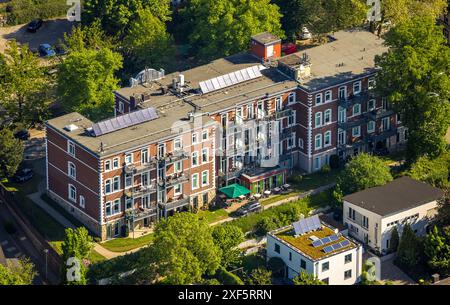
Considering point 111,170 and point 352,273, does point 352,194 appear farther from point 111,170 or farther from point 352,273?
point 111,170

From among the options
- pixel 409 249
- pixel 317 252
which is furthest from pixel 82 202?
pixel 409 249

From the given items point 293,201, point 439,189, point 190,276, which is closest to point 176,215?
point 190,276

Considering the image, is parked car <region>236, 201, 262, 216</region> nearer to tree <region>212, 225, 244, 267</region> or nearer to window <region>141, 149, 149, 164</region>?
tree <region>212, 225, 244, 267</region>

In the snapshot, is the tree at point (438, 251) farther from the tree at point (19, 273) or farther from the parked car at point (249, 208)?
the tree at point (19, 273)

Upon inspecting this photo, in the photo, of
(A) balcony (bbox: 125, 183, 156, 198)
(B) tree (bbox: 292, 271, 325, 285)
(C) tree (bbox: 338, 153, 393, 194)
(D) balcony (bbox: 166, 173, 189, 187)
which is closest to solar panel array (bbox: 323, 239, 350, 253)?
(B) tree (bbox: 292, 271, 325, 285)

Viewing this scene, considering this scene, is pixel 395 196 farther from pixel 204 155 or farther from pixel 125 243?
pixel 125 243

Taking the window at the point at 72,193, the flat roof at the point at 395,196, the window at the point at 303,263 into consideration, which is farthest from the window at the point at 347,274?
the window at the point at 72,193
